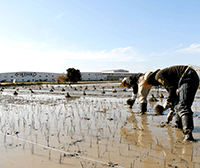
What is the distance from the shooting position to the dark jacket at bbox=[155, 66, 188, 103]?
447 centimetres

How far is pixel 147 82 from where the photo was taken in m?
5.82

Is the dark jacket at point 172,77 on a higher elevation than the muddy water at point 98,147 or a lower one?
higher

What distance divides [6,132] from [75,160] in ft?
9.39

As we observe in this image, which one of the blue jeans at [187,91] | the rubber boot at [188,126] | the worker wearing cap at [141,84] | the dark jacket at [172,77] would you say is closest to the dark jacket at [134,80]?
the worker wearing cap at [141,84]

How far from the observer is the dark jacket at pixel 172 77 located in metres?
4.47

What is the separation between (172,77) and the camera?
15.0 ft

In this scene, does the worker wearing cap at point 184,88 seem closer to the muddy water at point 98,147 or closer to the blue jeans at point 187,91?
the blue jeans at point 187,91

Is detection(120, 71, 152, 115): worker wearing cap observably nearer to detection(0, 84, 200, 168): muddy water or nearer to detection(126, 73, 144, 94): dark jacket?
detection(126, 73, 144, 94): dark jacket

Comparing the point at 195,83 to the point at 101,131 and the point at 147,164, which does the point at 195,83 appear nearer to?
the point at 147,164

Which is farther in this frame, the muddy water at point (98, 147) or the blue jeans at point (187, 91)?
the blue jeans at point (187, 91)

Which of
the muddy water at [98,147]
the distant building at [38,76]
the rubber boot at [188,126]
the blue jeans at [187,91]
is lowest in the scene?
the muddy water at [98,147]

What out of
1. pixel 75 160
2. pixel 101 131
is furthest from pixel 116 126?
pixel 75 160

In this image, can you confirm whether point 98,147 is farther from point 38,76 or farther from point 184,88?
point 38,76

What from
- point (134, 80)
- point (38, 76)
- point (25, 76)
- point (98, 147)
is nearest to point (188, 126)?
point (98, 147)
